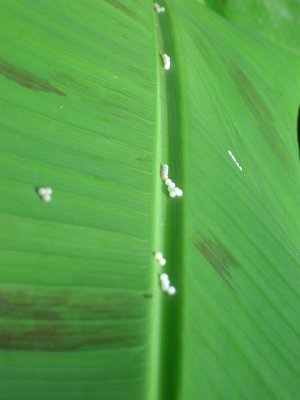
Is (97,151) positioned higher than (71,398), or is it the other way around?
(97,151)

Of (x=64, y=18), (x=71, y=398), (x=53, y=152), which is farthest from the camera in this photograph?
(x=64, y=18)

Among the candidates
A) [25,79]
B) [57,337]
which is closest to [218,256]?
[57,337]

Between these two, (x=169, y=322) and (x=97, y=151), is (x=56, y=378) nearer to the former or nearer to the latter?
(x=169, y=322)

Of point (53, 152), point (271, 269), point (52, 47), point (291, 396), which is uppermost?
point (52, 47)

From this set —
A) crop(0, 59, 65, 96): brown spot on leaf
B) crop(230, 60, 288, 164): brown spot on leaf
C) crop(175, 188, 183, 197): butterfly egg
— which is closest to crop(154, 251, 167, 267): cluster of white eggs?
crop(175, 188, 183, 197): butterfly egg

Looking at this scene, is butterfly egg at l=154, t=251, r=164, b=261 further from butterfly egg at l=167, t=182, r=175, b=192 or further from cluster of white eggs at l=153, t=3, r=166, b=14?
cluster of white eggs at l=153, t=3, r=166, b=14

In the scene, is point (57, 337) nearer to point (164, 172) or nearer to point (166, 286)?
point (166, 286)

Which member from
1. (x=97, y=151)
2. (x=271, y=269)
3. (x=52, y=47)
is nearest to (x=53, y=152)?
(x=97, y=151)
